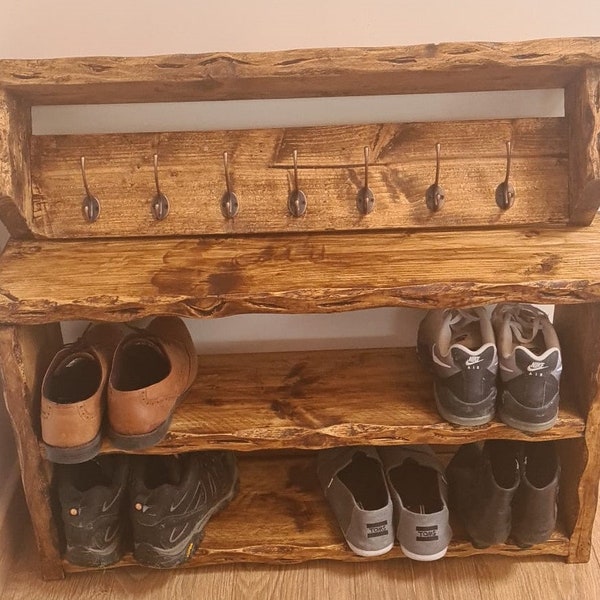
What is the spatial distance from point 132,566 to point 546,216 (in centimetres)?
94

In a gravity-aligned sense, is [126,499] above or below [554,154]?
below

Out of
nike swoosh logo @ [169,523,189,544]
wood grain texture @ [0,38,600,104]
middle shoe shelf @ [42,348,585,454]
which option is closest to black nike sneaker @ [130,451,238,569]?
nike swoosh logo @ [169,523,189,544]

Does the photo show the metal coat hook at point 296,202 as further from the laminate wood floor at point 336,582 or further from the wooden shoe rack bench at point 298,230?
the laminate wood floor at point 336,582

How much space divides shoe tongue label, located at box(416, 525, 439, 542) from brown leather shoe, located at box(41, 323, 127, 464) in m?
0.54

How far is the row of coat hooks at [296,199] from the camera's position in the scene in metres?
1.14

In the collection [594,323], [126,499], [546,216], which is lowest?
[126,499]

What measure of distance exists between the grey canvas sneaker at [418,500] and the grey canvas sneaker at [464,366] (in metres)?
0.18

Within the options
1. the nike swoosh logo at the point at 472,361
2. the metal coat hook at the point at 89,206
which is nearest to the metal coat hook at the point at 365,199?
the nike swoosh logo at the point at 472,361

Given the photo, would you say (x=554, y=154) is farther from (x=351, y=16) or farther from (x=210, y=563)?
(x=210, y=563)

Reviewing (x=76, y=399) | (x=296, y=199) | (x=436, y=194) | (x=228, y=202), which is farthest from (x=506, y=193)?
(x=76, y=399)

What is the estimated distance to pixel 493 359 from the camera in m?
1.09

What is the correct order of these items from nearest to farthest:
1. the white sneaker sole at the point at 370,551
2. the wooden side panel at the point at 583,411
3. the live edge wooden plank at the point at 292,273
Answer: the live edge wooden plank at the point at 292,273, the wooden side panel at the point at 583,411, the white sneaker sole at the point at 370,551

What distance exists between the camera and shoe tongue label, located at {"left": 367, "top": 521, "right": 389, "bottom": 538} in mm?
1179

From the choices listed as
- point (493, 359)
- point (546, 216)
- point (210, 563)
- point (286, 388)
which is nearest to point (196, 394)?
point (286, 388)
